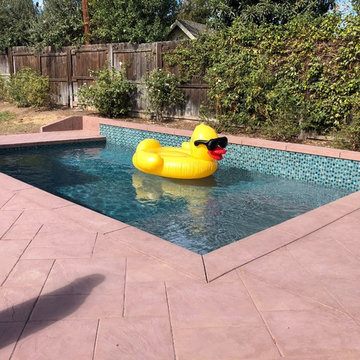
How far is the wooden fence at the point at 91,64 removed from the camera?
438 inches

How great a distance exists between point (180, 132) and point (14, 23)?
43.9ft

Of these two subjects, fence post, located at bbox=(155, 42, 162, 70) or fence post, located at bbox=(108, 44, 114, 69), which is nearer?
fence post, located at bbox=(155, 42, 162, 70)

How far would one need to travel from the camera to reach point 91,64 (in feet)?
44.8

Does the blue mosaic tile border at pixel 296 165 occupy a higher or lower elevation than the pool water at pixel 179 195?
higher

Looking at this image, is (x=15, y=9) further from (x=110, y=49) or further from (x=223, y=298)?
(x=223, y=298)

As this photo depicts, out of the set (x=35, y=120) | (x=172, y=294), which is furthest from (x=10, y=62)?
(x=172, y=294)

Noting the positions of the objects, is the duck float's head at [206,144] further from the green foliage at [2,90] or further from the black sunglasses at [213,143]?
the green foliage at [2,90]

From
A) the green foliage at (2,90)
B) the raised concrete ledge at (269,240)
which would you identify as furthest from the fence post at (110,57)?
the raised concrete ledge at (269,240)

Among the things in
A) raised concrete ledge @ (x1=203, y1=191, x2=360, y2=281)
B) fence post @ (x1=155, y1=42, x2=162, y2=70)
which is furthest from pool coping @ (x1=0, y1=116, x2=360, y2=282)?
fence post @ (x1=155, y1=42, x2=162, y2=70)

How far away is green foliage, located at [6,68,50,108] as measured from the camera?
13.9 m

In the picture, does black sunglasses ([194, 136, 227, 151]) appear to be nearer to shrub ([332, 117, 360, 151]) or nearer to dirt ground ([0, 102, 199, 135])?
shrub ([332, 117, 360, 151])

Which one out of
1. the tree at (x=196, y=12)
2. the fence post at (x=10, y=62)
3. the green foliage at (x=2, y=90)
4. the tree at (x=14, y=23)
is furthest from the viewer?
the tree at (x=196, y=12)

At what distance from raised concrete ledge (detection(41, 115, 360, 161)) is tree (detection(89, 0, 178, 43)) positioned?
557 centimetres

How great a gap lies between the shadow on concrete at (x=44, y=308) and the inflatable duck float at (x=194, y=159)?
391cm
